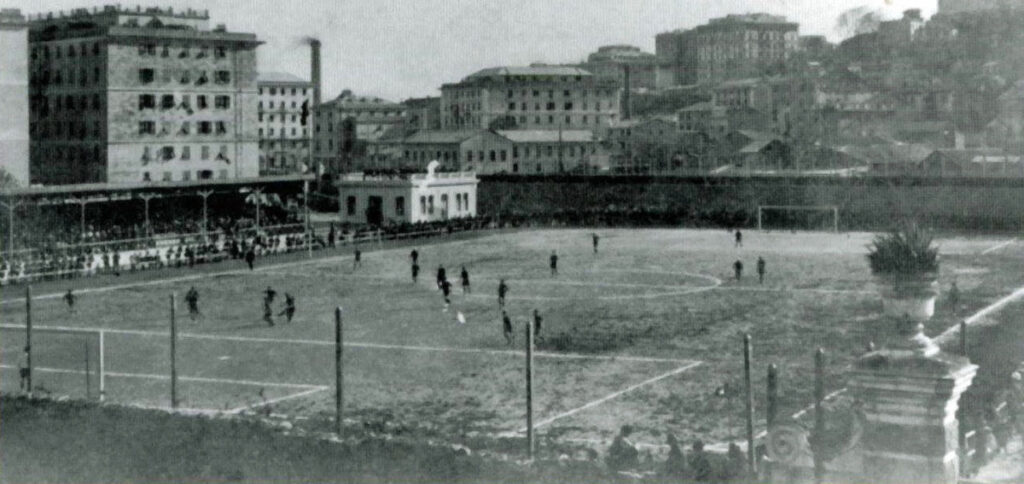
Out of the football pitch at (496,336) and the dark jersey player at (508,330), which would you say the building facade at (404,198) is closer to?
the football pitch at (496,336)

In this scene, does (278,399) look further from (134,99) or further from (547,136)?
(547,136)

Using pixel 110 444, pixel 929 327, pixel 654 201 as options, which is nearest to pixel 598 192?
pixel 654 201

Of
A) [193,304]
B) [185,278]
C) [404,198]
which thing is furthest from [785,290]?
[404,198]

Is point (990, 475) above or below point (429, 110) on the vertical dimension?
below

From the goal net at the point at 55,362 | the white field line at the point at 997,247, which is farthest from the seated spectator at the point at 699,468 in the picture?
the white field line at the point at 997,247

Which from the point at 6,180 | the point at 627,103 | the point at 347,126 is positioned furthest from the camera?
the point at 627,103

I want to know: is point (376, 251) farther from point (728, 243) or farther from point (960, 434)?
point (960, 434)

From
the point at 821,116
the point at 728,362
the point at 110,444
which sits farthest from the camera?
the point at 821,116
